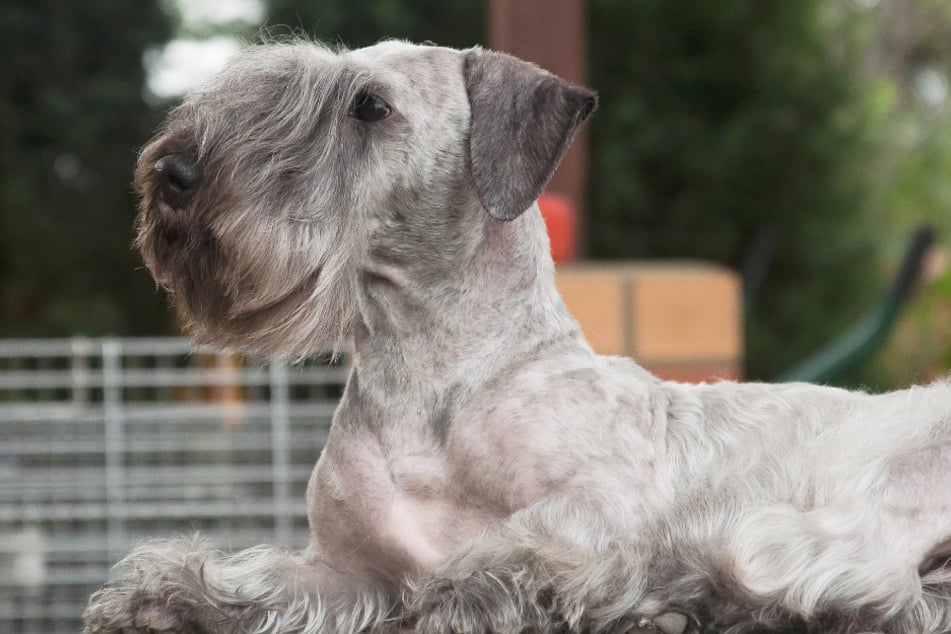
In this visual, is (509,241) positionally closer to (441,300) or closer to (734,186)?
(441,300)

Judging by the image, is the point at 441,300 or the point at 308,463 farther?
the point at 308,463

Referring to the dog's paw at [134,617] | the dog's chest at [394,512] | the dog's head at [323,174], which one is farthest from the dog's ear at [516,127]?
the dog's paw at [134,617]

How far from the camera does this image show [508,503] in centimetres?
189

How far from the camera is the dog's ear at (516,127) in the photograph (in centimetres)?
200

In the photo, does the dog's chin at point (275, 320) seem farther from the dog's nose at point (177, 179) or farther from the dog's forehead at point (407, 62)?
the dog's forehead at point (407, 62)

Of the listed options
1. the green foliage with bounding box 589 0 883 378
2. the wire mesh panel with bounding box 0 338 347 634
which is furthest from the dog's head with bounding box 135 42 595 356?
the green foliage with bounding box 589 0 883 378

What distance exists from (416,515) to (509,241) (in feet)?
1.52

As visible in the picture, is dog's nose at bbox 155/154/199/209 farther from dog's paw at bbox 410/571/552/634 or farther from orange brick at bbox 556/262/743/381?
orange brick at bbox 556/262/743/381

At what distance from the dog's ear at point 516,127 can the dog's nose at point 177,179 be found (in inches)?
16.7

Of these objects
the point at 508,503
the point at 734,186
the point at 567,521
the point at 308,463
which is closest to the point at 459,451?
the point at 508,503

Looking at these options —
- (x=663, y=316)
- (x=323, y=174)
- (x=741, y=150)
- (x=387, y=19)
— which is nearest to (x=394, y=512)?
(x=323, y=174)

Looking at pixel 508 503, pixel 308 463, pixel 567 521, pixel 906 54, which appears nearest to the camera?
pixel 567 521

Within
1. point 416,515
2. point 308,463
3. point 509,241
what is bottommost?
point 308,463

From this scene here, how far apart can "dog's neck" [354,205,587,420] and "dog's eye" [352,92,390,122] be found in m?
0.22
